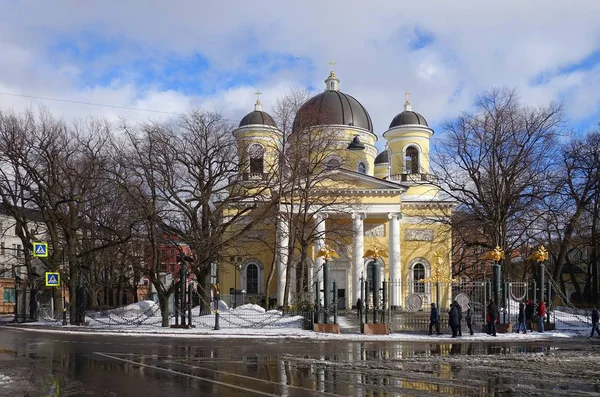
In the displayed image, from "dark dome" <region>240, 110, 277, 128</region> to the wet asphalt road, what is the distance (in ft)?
116

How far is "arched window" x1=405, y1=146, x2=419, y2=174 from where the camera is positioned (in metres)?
62.2

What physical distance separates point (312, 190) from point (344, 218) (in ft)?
35.6

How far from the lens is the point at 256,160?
41406 mm

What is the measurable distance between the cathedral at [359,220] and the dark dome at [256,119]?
91 millimetres

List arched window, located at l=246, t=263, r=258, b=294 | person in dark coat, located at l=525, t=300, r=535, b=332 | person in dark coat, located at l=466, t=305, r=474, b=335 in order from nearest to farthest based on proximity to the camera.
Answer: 1. person in dark coat, located at l=466, t=305, r=474, b=335
2. person in dark coat, located at l=525, t=300, r=535, b=332
3. arched window, located at l=246, t=263, r=258, b=294

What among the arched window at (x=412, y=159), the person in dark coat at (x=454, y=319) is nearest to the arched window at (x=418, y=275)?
the arched window at (x=412, y=159)

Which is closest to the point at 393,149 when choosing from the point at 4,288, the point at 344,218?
the point at 344,218

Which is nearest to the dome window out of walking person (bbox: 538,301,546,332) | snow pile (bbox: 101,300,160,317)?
snow pile (bbox: 101,300,160,317)

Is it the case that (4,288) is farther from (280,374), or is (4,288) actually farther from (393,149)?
(280,374)

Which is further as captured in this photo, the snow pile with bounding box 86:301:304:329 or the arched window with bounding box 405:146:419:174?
the arched window with bounding box 405:146:419:174

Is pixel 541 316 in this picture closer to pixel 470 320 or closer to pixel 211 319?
pixel 470 320

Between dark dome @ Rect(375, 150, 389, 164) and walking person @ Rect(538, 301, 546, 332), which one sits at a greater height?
dark dome @ Rect(375, 150, 389, 164)

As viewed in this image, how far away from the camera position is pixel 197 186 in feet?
125

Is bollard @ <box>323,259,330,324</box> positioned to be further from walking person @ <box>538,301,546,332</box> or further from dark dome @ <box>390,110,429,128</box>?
dark dome @ <box>390,110,429,128</box>
